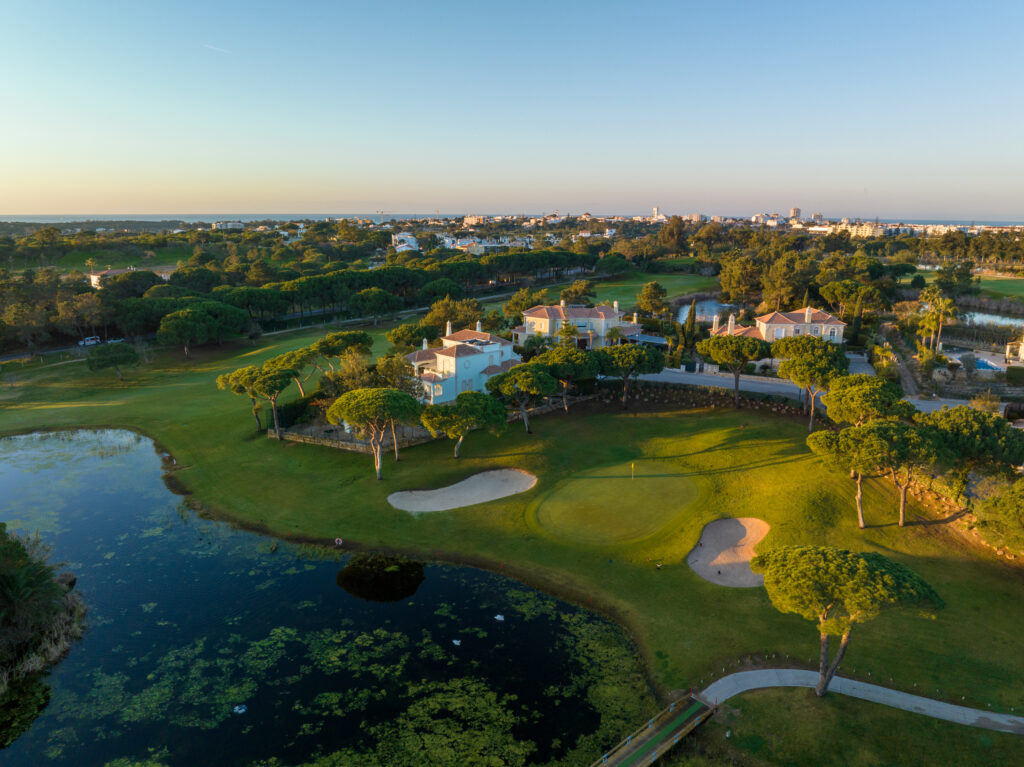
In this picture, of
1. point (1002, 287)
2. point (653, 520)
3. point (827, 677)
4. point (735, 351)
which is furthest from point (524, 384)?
point (1002, 287)

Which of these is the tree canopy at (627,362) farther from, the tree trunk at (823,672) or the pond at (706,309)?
the pond at (706,309)

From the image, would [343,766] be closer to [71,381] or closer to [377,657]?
A: [377,657]

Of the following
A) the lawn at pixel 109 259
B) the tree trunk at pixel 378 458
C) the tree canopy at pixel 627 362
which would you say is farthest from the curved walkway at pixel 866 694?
the lawn at pixel 109 259

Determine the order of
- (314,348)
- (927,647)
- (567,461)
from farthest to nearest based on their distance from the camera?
1. (314,348)
2. (567,461)
3. (927,647)

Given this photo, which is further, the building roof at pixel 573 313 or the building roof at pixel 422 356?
the building roof at pixel 573 313

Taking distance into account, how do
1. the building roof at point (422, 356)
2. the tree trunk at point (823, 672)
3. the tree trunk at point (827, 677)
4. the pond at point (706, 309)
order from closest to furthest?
the tree trunk at point (827, 677), the tree trunk at point (823, 672), the building roof at point (422, 356), the pond at point (706, 309)

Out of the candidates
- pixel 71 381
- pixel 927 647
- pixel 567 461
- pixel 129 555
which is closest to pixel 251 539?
Answer: pixel 129 555
